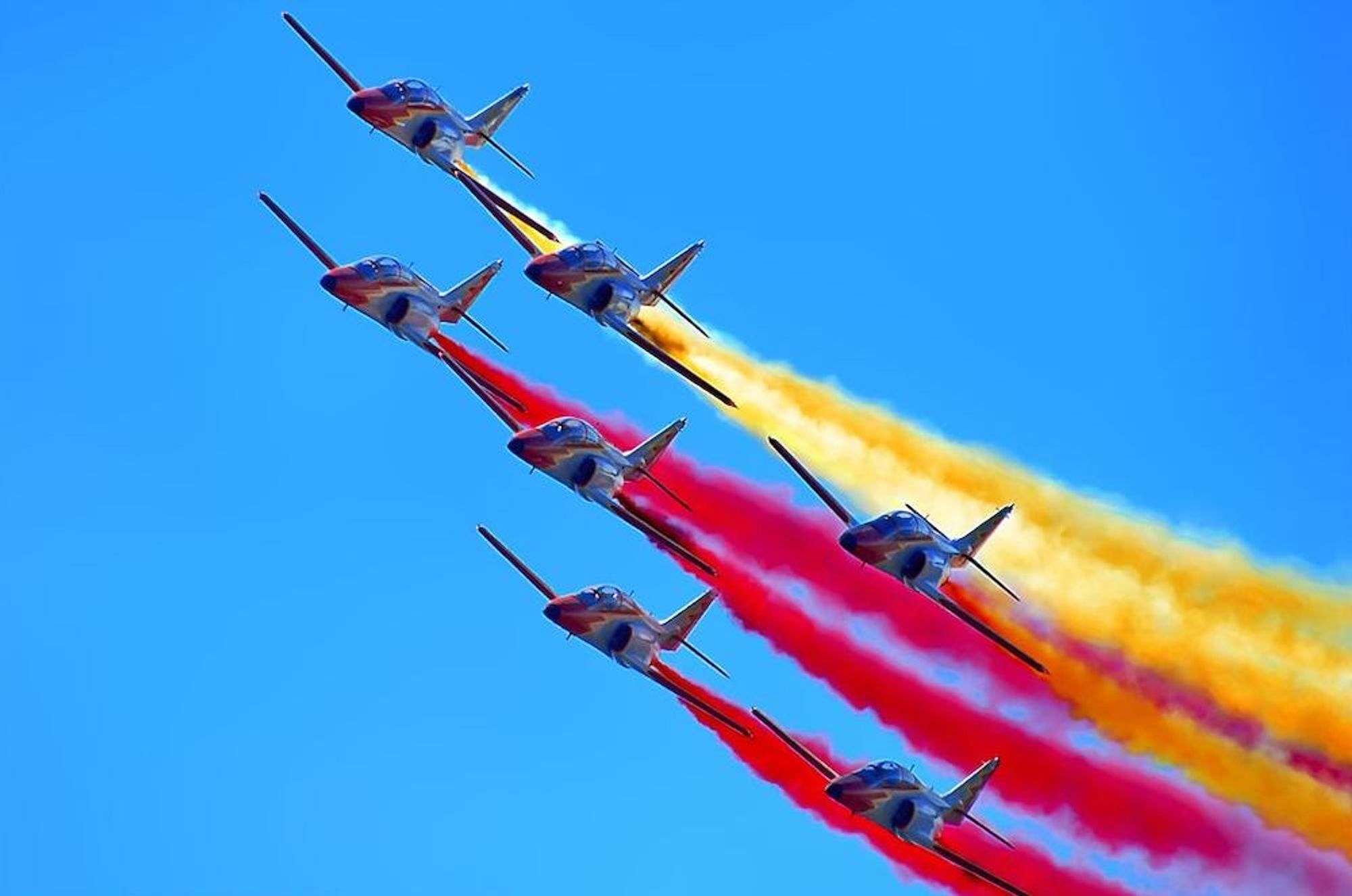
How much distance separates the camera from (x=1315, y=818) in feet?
367

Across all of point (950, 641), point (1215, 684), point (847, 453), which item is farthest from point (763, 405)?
point (1215, 684)

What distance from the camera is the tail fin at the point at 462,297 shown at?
11631 centimetres

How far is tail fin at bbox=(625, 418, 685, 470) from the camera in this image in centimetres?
11225

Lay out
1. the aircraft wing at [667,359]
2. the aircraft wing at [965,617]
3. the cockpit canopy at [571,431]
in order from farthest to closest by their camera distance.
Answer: the cockpit canopy at [571,431], the aircraft wing at [965,617], the aircraft wing at [667,359]

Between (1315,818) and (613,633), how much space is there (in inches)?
1031

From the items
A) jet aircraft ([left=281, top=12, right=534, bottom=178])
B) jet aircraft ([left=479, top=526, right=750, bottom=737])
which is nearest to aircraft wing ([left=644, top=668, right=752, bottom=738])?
jet aircraft ([left=479, top=526, right=750, bottom=737])

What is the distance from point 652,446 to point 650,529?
10.6ft

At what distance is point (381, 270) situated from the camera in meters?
116

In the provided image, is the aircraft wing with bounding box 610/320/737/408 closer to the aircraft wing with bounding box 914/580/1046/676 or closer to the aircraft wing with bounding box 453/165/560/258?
the aircraft wing with bounding box 453/165/560/258

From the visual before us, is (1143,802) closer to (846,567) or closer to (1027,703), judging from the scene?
(1027,703)

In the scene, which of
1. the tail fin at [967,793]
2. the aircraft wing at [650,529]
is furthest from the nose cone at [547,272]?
the tail fin at [967,793]

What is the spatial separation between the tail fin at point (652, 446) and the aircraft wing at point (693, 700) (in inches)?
300

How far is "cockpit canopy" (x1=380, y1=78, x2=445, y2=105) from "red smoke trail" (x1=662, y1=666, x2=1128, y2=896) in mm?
23979

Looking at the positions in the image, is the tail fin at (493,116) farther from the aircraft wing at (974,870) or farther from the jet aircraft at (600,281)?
the aircraft wing at (974,870)
